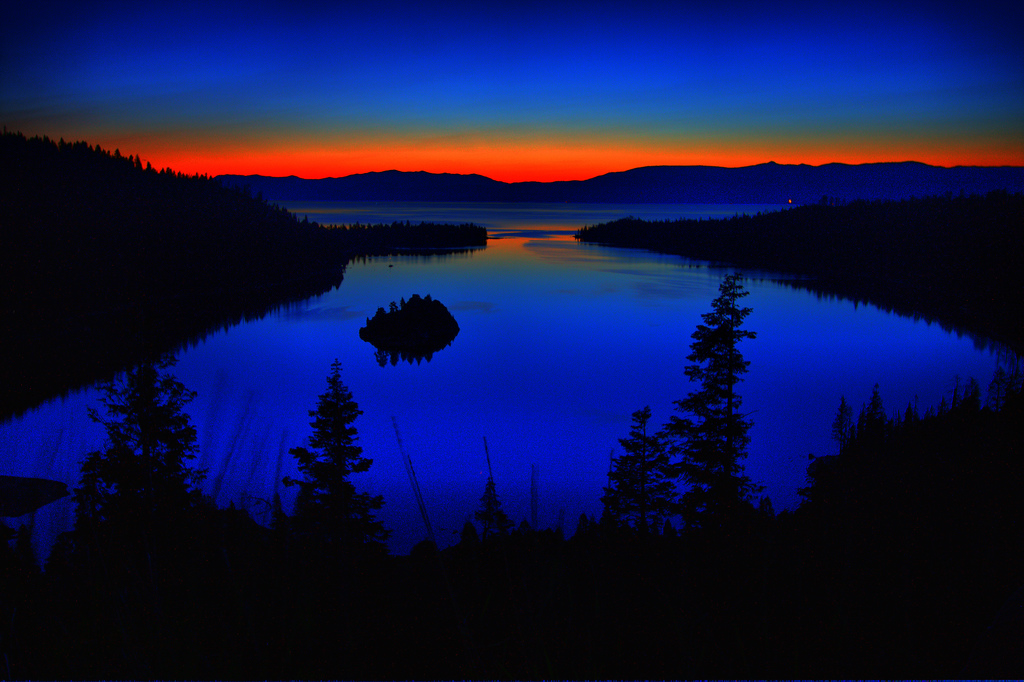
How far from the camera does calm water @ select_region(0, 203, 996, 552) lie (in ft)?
60.2

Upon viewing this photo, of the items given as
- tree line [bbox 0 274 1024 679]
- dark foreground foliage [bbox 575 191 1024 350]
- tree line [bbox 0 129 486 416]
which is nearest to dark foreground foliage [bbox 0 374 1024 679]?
tree line [bbox 0 274 1024 679]

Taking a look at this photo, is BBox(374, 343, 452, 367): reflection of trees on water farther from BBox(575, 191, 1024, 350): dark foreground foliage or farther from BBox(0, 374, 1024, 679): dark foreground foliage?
BBox(575, 191, 1024, 350): dark foreground foliage

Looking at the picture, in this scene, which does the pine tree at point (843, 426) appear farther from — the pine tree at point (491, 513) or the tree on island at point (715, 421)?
the pine tree at point (491, 513)

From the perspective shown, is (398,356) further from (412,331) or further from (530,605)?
(530,605)

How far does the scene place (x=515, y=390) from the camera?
32.3 m

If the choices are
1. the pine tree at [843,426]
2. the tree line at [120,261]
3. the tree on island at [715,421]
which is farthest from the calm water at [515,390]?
the tree line at [120,261]

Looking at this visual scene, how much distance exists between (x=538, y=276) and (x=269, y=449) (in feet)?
198

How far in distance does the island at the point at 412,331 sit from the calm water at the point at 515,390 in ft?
4.50

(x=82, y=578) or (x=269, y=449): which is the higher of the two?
(x=82, y=578)

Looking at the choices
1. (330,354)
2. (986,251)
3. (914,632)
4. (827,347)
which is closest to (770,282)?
(986,251)

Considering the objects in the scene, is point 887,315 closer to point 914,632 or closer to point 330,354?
point 330,354

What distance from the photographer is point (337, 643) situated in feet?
12.0

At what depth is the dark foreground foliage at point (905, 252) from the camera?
53.0m

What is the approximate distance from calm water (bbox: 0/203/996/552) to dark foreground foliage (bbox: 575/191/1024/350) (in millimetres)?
6261
